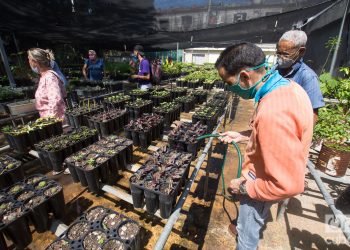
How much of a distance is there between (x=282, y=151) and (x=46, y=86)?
405 cm

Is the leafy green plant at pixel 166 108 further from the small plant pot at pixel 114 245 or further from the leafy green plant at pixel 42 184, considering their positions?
the small plant pot at pixel 114 245

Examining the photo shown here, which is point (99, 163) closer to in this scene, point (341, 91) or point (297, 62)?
point (297, 62)

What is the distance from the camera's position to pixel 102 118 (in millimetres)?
4293

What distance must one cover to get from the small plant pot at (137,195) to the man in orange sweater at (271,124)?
1192 mm

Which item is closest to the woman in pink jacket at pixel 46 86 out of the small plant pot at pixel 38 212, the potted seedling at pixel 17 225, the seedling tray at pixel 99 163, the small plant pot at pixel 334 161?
the seedling tray at pixel 99 163

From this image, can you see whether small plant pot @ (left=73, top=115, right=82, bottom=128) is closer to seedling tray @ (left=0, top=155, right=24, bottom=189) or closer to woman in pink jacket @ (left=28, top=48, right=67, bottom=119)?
woman in pink jacket @ (left=28, top=48, right=67, bottom=119)

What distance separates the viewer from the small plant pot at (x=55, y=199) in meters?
2.29

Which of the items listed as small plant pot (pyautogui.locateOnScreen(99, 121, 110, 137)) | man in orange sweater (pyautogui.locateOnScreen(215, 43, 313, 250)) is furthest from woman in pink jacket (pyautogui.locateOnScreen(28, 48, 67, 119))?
man in orange sweater (pyautogui.locateOnScreen(215, 43, 313, 250))

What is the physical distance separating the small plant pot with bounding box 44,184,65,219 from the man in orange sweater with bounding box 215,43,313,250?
2.20m

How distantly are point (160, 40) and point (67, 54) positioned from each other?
8.75 meters

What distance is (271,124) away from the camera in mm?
1298

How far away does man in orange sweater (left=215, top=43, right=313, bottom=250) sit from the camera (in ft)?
4.17

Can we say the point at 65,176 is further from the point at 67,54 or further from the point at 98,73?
the point at 67,54

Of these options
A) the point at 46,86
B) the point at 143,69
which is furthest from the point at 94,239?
the point at 143,69
